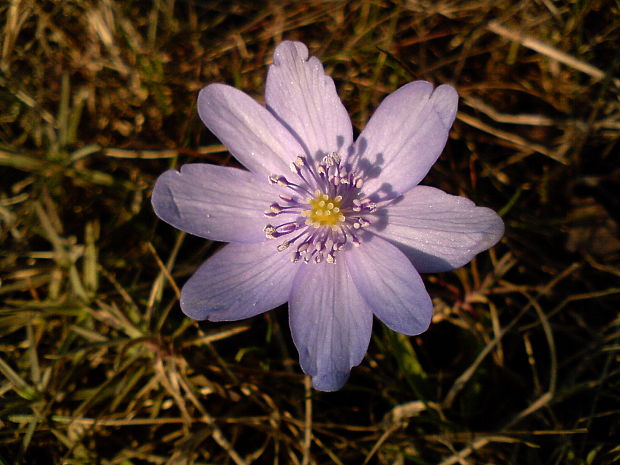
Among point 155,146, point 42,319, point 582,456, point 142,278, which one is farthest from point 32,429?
point 582,456

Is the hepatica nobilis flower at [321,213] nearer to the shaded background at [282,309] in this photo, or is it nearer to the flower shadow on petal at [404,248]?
the flower shadow on petal at [404,248]

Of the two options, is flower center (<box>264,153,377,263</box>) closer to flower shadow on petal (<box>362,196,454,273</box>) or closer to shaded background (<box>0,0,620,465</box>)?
flower shadow on petal (<box>362,196,454,273</box>)

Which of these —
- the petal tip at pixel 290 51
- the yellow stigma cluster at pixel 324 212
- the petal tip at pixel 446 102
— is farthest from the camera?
the yellow stigma cluster at pixel 324 212

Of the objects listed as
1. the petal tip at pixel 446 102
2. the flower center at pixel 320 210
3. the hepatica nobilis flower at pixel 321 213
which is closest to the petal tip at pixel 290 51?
the hepatica nobilis flower at pixel 321 213

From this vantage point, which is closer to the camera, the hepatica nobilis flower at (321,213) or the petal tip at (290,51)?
the hepatica nobilis flower at (321,213)

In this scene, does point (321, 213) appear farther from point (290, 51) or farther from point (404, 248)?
point (290, 51)

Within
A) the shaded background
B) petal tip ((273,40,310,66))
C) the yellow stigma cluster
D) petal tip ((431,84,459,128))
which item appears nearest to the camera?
petal tip ((431,84,459,128))

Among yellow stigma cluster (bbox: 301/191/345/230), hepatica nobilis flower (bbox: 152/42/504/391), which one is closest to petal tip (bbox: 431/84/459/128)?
hepatica nobilis flower (bbox: 152/42/504/391)

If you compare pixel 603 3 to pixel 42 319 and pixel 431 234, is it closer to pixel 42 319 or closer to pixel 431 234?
pixel 431 234

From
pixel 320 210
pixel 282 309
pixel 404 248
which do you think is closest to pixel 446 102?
pixel 404 248

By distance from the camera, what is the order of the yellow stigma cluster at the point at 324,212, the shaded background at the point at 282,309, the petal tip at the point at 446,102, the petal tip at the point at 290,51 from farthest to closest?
the shaded background at the point at 282,309
the yellow stigma cluster at the point at 324,212
the petal tip at the point at 290,51
the petal tip at the point at 446,102
